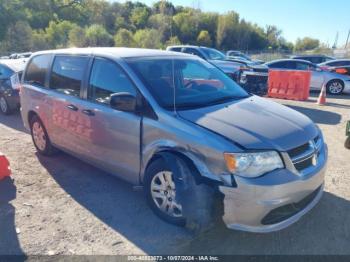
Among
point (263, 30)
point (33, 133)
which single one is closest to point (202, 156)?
point (33, 133)

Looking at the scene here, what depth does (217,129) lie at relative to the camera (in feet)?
9.91

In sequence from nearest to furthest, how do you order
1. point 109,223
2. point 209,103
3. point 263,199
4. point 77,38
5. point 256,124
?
1. point 263,199
2. point 256,124
3. point 109,223
4. point 209,103
5. point 77,38

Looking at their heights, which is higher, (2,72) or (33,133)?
(2,72)

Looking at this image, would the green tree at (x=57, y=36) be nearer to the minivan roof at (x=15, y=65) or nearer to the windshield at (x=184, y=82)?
the minivan roof at (x=15, y=65)

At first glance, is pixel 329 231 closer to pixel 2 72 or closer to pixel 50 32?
pixel 2 72

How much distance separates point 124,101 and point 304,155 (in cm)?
186

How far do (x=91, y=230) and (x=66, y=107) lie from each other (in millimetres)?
1825

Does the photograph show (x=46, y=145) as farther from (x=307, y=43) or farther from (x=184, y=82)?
(x=307, y=43)

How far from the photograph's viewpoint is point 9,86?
849cm

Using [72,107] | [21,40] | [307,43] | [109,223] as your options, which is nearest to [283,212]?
[109,223]

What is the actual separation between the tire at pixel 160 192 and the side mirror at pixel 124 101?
2.12 ft

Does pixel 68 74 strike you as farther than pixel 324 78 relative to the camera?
No

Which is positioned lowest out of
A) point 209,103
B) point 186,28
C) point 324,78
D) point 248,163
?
point 324,78

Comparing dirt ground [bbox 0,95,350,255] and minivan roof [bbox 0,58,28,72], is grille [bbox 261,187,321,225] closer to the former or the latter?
dirt ground [bbox 0,95,350,255]
